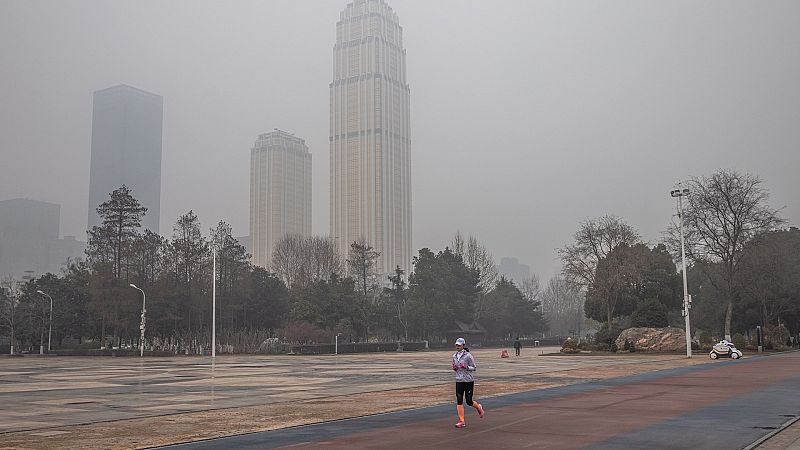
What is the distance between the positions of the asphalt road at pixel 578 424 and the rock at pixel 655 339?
3450 cm

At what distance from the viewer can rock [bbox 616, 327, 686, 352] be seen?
54594mm

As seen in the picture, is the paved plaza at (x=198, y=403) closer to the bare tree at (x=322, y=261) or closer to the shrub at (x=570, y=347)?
the shrub at (x=570, y=347)

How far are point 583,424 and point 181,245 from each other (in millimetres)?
76122

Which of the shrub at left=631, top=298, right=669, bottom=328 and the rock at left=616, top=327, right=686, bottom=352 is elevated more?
the shrub at left=631, top=298, right=669, bottom=328

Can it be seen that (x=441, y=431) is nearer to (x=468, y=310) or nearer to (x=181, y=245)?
(x=181, y=245)

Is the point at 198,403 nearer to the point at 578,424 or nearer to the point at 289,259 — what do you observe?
the point at 578,424

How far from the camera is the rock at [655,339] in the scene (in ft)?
179

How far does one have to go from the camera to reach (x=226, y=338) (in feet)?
258

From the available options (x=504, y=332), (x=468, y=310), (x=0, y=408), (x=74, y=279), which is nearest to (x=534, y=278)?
(x=504, y=332)

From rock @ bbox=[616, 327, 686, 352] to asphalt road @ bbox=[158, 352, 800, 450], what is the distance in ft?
113

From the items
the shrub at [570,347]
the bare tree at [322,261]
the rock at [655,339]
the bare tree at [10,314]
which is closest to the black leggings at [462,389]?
the rock at [655,339]

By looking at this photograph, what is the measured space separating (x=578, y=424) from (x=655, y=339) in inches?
1783

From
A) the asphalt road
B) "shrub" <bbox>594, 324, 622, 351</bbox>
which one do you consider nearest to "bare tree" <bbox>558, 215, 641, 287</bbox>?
"shrub" <bbox>594, 324, 622, 351</bbox>

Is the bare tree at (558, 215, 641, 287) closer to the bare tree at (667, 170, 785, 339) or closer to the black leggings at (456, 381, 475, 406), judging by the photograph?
the bare tree at (667, 170, 785, 339)
